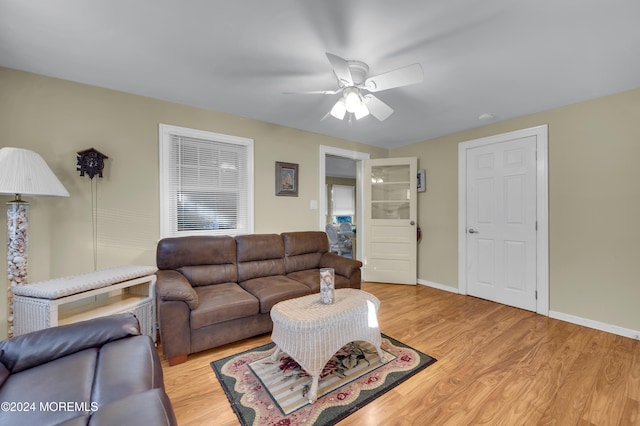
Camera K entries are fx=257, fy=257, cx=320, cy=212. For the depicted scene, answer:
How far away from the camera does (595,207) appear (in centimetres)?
264

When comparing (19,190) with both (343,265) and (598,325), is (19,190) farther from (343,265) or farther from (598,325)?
(598,325)

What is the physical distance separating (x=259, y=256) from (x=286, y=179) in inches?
45.4

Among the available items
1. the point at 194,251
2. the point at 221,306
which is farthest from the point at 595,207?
the point at 194,251

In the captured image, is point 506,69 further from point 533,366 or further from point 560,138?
point 533,366

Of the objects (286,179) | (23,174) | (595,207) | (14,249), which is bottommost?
(14,249)

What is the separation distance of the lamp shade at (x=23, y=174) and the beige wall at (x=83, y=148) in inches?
22.1

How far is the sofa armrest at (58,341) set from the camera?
110 centimetres

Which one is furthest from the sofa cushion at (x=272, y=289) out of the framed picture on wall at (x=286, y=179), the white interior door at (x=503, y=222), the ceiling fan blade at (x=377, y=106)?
the white interior door at (x=503, y=222)

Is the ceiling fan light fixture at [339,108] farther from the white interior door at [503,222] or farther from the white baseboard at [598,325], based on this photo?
the white baseboard at [598,325]

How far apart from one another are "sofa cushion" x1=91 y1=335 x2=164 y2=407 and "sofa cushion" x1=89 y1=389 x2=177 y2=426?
135 mm

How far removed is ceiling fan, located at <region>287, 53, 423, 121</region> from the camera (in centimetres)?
165

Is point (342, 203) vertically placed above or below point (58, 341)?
above

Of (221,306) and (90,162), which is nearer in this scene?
(221,306)

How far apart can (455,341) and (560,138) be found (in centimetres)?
251
